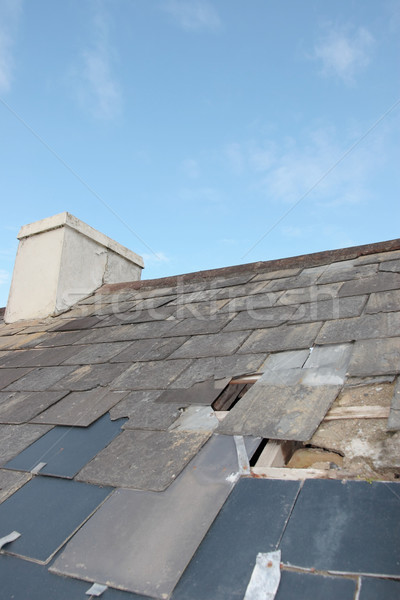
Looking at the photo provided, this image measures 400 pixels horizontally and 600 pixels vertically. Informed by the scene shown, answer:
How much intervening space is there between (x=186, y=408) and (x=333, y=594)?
115cm

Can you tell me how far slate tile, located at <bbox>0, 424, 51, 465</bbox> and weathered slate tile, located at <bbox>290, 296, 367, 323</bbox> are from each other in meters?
1.74

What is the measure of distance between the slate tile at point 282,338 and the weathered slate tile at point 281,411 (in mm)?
472

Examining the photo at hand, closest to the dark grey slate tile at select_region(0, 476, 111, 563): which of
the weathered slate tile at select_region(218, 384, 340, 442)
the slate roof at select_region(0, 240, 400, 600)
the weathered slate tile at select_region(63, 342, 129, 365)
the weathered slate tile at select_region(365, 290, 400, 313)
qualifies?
the slate roof at select_region(0, 240, 400, 600)

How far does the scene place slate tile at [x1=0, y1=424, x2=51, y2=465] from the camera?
202 centimetres

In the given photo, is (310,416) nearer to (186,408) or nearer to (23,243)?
(186,408)

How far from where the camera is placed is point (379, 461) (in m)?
1.30

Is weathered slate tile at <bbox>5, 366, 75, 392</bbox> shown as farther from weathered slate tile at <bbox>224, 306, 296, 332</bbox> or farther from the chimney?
the chimney

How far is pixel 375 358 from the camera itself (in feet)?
6.37

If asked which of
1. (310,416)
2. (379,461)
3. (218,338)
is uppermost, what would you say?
(218,338)

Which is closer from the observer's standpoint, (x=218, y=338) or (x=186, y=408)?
(x=186, y=408)

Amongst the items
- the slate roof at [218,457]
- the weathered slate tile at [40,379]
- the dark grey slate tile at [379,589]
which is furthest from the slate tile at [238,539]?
the weathered slate tile at [40,379]

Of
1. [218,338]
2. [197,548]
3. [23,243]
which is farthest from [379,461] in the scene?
[23,243]

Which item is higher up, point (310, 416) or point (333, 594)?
point (310, 416)

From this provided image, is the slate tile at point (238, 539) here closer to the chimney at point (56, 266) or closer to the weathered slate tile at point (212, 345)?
the weathered slate tile at point (212, 345)
